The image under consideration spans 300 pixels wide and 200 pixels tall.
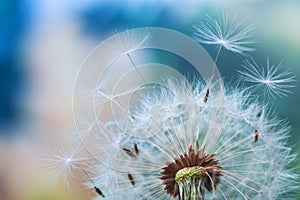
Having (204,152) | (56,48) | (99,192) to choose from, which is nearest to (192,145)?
(204,152)

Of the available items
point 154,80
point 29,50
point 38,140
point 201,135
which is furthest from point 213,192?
point 29,50

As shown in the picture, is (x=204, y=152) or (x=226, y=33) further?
(x=226, y=33)

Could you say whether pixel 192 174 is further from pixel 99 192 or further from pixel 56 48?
pixel 56 48

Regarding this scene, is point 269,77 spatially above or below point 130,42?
below

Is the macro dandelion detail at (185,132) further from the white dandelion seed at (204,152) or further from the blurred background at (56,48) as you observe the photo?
the blurred background at (56,48)

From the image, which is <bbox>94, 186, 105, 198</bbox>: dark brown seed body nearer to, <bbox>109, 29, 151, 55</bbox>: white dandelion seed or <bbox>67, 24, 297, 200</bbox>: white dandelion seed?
<bbox>67, 24, 297, 200</bbox>: white dandelion seed

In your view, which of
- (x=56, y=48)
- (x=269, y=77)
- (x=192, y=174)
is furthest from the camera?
(x=56, y=48)
